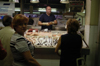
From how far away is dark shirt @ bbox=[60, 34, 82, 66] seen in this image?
2348 mm

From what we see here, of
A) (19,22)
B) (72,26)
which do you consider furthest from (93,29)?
(19,22)

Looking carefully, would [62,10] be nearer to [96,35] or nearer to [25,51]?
[96,35]

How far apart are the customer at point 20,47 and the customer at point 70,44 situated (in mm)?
759

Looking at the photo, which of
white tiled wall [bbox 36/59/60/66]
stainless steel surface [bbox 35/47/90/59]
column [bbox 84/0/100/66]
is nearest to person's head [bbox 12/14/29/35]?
stainless steel surface [bbox 35/47/90/59]

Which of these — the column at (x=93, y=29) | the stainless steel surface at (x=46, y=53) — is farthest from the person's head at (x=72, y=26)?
the column at (x=93, y=29)

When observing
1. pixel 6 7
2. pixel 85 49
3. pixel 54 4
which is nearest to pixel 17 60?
pixel 85 49

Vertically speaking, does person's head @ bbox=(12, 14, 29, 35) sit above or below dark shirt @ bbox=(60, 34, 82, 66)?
above

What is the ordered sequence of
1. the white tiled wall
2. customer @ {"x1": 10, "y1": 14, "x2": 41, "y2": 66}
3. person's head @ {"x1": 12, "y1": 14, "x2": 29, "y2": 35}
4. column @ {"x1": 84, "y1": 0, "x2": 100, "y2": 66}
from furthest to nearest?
1. column @ {"x1": 84, "y1": 0, "x2": 100, "y2": 66}
2. the white tiled wall
3. person's head @ {"x1": 12, "y1": 14, "x2": 29, "y2": 35}
4. customer @ {"x1": 10, "y1": 14, "x2": 41, "y2": 66}

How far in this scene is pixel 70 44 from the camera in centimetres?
235

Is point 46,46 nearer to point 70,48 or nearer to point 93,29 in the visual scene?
point 70,48

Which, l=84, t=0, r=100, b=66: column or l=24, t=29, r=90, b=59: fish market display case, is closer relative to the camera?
l=24, t=29, r=90, b=59: fish market display case

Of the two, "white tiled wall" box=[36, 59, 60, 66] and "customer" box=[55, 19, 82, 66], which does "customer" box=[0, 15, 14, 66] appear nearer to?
"white tiled wall" box=[36, 59, 60, 66]

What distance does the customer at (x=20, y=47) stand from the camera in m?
1.71

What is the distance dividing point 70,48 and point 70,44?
79 mm
